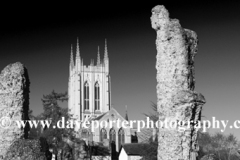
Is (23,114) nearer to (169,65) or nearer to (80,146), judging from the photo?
(169,65)

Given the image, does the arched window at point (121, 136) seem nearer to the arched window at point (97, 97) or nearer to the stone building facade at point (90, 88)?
the stone building facade at point (90, 88)

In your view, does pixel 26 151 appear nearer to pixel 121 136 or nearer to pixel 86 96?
pixel 121 136

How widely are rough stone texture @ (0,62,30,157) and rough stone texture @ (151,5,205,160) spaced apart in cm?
394

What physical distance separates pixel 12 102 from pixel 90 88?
→ 4004 inches

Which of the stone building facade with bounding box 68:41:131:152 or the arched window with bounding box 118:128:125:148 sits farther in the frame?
the stone building facade with bounding box 68:41:131:152

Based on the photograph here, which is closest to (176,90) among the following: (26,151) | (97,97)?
(26,151)

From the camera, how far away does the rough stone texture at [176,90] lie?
8.55 metres

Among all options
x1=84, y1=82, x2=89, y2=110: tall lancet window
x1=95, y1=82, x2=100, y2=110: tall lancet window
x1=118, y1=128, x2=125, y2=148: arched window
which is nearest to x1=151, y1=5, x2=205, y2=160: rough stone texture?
x1=118, y1=128, x2=125, y2=148: arched window

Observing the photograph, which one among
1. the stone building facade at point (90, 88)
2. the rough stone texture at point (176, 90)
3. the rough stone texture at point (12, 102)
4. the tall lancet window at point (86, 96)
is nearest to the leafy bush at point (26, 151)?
the rough stone texture at point (12, 102)

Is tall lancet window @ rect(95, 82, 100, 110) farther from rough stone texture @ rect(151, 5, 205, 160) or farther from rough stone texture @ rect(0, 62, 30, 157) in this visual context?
rough stone texture @ rect(151, 5, 205, 160)

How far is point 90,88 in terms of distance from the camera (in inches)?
4432

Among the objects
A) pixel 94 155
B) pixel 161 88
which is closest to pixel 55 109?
pixel 94 155

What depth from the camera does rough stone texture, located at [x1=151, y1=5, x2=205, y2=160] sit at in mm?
8547

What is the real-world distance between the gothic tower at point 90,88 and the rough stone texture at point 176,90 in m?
101
